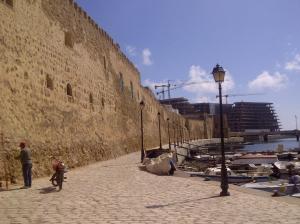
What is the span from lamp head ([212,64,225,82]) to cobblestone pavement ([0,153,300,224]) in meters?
2.99

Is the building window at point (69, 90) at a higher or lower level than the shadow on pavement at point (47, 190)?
higher

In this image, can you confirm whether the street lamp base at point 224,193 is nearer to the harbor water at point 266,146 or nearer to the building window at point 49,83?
the building window at point 49,83

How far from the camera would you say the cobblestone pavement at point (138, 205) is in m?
7.71

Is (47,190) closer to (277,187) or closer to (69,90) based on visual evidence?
(277,187)

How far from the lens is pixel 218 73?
11.5 meters

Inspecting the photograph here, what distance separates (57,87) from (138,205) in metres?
10.2

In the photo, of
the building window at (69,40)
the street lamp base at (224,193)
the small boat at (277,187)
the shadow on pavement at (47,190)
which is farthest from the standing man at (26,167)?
the building window at (69,40)

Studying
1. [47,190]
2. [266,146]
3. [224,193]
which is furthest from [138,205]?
[266,146]

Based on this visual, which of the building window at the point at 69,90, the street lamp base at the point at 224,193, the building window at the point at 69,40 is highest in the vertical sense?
the building window at the point at 69,40

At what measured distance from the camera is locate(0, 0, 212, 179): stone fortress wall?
1413 centimetres

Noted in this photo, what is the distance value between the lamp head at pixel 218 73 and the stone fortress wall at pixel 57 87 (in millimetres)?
6459

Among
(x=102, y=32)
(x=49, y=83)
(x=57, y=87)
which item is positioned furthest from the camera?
(x=102, y=32)

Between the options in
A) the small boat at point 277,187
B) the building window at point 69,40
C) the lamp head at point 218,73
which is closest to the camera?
the lamp head at point 218,73

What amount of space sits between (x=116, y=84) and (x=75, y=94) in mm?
10716
